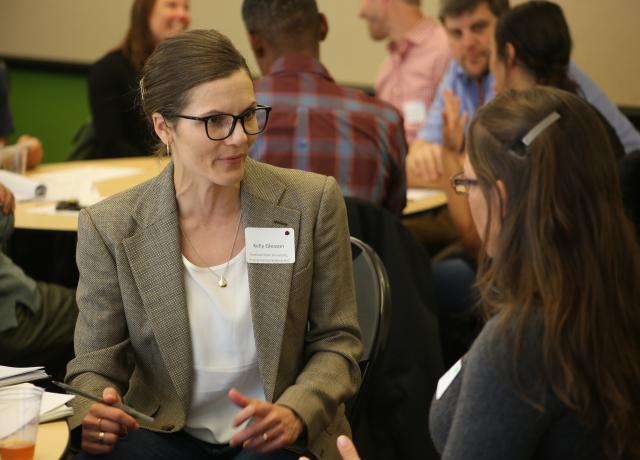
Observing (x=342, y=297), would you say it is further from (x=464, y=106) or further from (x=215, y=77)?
(x=464, y=106)

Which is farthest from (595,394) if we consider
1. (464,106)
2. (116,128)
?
(116,128)

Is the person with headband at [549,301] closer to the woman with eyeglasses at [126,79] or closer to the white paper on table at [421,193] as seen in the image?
the white paper on table at [421,193]

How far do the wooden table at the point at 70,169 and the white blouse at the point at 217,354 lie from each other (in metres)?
0.41

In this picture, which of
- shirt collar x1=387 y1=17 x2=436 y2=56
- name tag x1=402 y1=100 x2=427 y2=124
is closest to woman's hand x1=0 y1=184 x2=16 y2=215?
name tag x1=402 y1=100 x2=427 y2=124

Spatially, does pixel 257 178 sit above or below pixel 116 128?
above

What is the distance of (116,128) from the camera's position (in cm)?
493

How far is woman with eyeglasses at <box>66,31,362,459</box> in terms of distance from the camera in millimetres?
2039

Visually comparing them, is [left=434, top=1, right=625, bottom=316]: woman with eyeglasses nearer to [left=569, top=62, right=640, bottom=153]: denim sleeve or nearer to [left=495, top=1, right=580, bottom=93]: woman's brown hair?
[left=495, top=1, right=580, bottom=93]: woman's brown hair

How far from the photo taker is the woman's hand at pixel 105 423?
1.88 meters

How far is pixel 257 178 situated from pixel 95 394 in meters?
0.58

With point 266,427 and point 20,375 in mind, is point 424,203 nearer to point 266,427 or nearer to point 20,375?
point 266,427

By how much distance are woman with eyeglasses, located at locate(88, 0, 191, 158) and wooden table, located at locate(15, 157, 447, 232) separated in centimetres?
28

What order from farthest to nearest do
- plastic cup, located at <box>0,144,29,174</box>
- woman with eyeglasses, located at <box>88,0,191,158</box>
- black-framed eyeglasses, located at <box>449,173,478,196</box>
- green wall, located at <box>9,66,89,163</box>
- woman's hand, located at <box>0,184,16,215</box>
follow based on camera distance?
green wall, located at <box>9,66,89,163</box>, woman with eyeglasses, located at <box>88,0,191,158</box>, plastic cup, located at <box>0,144,29,174</box>, woman's hand, located at <box>0,184,16,215</box>, black-framed eyeglasses, located at <box>449,173,478,196</box>

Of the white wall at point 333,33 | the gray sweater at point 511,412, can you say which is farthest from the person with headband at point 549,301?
the white wall at point 333,33
